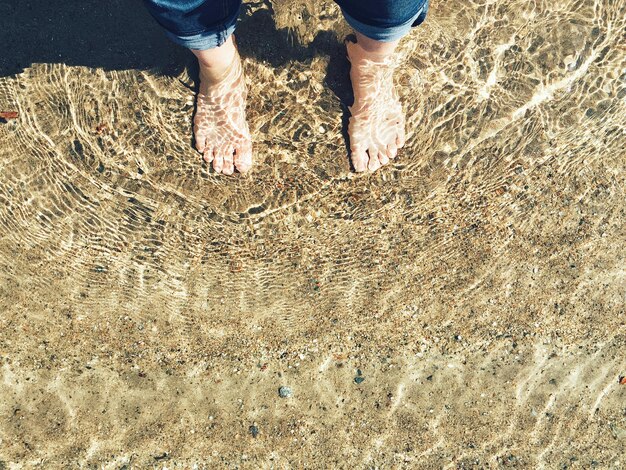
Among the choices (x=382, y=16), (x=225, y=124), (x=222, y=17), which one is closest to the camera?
(x=382, y=16)

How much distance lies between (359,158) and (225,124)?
0.76 m

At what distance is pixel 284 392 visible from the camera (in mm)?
3027

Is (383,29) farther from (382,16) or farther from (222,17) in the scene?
(222,17)

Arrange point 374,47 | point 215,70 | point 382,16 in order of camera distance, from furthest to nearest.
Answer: point 215,70 → point 374,47 → point 382,16

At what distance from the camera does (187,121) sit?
300 cm

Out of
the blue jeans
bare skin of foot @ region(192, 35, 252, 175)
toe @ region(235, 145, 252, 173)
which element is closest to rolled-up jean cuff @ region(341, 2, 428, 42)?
the blue jeans

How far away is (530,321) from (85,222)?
2586 mm

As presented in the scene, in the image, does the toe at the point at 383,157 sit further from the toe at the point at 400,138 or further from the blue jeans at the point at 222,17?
the blue jeans at the point at 222,17

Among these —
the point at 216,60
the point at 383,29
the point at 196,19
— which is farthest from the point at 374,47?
the point at 196,19

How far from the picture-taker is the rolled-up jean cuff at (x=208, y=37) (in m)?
2.04

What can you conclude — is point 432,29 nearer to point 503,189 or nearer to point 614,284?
point 503,189

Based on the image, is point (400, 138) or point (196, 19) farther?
point (400, 138)

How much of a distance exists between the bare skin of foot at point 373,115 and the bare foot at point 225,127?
60cm

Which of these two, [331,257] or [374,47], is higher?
[374,47]
